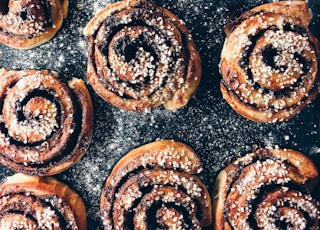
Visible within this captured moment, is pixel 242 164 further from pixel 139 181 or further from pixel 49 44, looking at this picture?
pixel 49 44

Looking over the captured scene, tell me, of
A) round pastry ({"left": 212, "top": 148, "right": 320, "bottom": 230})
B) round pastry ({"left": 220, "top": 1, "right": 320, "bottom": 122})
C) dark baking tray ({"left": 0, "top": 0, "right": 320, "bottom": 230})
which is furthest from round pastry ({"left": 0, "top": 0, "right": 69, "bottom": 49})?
round pastry ({"left": 212, "top": 148, "right": 320, "bottom": 230})

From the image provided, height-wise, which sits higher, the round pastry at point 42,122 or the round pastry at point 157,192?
the round pastry at point 42,122

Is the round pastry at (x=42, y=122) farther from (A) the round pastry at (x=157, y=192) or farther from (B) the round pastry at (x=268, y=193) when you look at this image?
(B) the round pastry at (x=268, y=193)

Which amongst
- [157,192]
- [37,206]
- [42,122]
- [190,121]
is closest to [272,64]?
[190,121]

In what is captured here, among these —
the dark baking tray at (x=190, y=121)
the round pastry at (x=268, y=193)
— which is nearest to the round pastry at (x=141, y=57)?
the dark baking tray at (x=190, y=121)

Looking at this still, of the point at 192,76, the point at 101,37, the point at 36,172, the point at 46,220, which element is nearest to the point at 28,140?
the point at 36,172

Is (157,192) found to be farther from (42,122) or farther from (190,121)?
(42,122)

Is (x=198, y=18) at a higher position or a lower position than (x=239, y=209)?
higher
